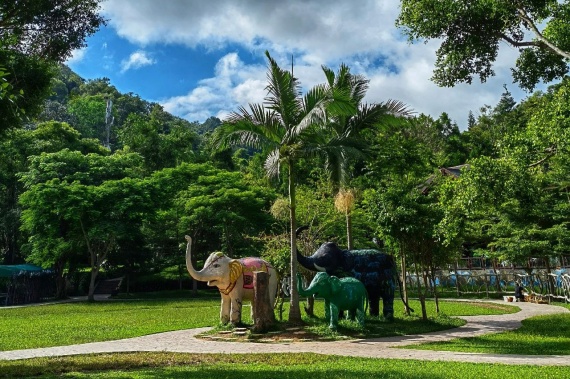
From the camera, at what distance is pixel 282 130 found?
14.6 meters

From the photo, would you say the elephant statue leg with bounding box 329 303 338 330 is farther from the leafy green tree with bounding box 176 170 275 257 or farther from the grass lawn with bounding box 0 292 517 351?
the leafy green tree with bounding box 176 170 275 257

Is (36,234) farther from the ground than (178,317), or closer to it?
farther from the ground

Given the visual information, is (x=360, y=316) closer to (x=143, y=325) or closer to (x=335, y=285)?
(x=335, y=285)

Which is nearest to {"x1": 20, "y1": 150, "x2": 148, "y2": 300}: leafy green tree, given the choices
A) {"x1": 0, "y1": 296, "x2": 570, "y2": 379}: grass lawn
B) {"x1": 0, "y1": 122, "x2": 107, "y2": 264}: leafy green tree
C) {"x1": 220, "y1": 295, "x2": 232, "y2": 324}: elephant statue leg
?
{"x1": 0, "y1": 122, "x2": 107, "y2": 264}: leafy green tree

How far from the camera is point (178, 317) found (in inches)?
733

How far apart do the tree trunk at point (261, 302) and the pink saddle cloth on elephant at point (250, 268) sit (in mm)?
1725

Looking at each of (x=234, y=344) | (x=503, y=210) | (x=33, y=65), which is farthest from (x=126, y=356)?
(x=503, y=210)

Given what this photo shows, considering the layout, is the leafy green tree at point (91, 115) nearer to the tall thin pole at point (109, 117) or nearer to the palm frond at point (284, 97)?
the tall thin pole at point (109, 117)

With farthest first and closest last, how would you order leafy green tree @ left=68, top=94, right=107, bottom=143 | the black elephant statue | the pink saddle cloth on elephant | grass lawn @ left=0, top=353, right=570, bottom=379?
leafy green tree @ left=68, top=94, right=107, bottom=143 < the black elephant statue < the pink saddle cloth on elephant < grass lawn @ left=0, top=353, right=570, bottom=379

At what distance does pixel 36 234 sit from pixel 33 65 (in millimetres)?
23877

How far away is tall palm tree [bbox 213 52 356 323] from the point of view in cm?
1419

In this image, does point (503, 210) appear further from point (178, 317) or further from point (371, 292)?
point (178, 317)

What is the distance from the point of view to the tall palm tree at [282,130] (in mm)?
14188

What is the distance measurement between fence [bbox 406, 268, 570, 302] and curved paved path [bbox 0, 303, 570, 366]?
9.90 metres
